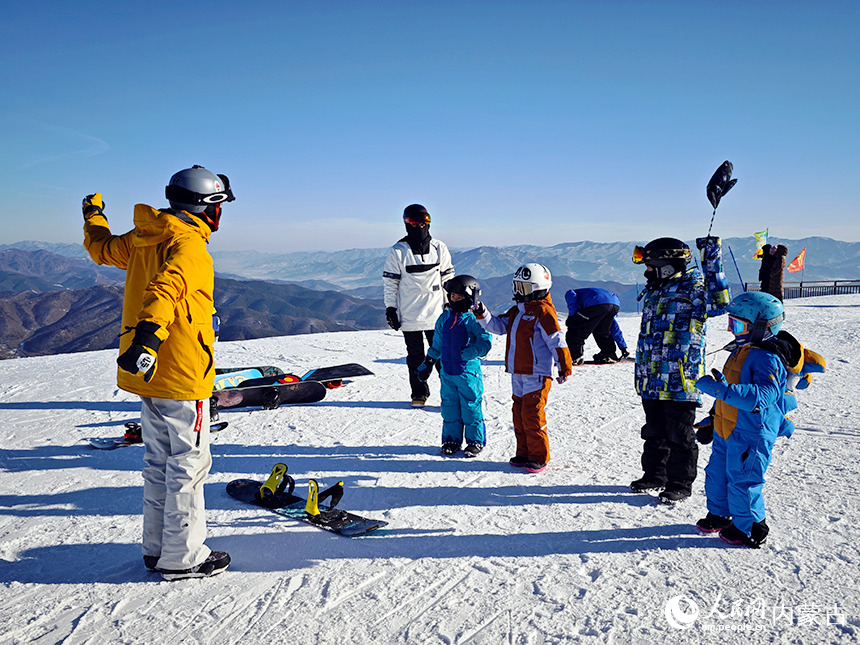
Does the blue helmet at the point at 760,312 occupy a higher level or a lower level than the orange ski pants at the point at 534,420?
higher

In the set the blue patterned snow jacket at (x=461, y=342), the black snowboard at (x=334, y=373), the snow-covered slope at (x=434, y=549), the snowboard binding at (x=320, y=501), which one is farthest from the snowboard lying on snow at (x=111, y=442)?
the blue patterned snow jacket at (x=461, y=342)

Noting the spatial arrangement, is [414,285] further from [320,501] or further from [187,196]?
[187,196]

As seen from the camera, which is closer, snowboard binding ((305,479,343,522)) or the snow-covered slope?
the snow-covered slope

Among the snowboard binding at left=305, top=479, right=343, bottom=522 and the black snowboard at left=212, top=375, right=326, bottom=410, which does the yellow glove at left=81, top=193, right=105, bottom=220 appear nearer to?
the snowboard binding at left=305, top=479, right=343, bottom=522

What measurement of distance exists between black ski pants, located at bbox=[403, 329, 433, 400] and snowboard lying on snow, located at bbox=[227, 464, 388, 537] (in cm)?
298

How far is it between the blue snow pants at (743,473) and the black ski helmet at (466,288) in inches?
104

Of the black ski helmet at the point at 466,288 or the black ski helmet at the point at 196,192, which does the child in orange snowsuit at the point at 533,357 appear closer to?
the black ski helmet at the point at 466,288

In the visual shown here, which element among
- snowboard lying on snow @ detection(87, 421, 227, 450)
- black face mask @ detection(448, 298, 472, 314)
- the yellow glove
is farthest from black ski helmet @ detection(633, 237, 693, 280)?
snowboard lying on snow @ detection(87, 421, 227, 450)

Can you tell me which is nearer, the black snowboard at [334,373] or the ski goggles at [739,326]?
the ski goggles at [739,326]

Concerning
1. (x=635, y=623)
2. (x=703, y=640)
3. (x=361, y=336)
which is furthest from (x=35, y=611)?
(x=361, y=336)

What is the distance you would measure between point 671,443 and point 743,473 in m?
0.88

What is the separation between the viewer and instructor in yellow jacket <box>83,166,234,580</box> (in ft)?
9.71

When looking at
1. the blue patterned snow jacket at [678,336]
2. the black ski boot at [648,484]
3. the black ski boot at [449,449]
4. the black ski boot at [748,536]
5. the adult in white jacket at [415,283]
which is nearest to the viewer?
the black ski boot at [748,536]

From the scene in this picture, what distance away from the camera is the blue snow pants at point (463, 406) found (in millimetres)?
5469
